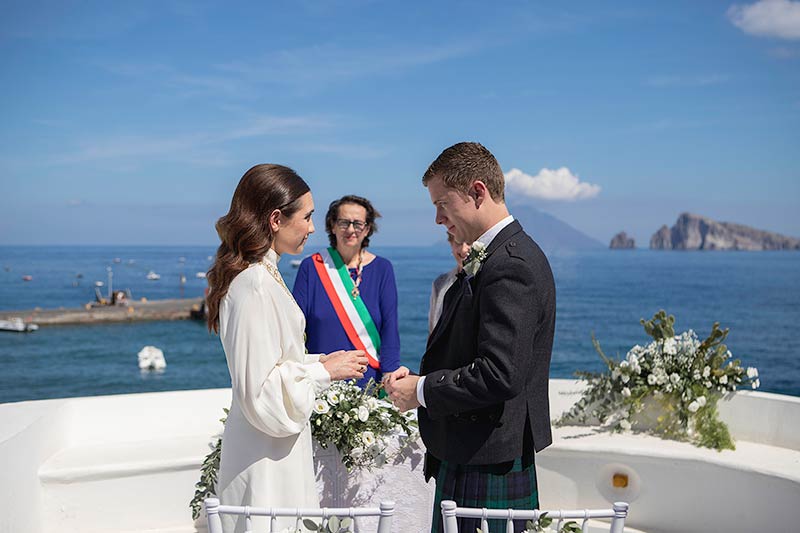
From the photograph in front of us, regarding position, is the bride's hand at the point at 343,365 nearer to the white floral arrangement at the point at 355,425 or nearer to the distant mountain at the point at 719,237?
the white floral arrangement at the point at 355,425

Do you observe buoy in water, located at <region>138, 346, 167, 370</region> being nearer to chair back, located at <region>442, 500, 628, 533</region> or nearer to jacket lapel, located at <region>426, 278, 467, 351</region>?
jacket lapel, located at <region>426, 278, 467, 351</region>

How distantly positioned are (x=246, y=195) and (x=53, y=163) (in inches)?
4374

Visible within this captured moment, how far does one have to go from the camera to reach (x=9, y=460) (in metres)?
3.69

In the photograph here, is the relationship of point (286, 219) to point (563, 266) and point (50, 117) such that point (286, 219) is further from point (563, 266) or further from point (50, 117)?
point (563, 266)

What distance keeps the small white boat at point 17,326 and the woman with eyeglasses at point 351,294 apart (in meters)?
63.3

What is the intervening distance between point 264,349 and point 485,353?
0.68 m

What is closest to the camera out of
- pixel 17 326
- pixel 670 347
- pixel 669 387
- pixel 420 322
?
pixel 669 387

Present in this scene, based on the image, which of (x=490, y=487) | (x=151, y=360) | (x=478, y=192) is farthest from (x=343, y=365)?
(x=151, y=360)

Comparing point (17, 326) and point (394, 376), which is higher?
point (394, 376)

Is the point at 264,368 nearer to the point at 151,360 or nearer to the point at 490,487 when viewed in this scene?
the point at 490,487

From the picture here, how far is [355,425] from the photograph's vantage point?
369 centimetres

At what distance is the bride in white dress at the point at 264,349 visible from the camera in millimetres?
2537

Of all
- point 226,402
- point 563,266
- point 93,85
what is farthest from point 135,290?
point 226,402

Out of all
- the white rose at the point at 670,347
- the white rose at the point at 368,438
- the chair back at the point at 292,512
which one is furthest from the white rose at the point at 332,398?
the white rose at the point at 670,347
